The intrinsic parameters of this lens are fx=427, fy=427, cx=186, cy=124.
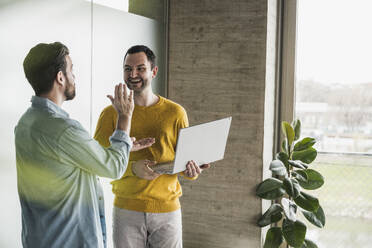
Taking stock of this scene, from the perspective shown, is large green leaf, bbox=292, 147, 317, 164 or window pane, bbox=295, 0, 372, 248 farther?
window pane, bbox=295, 0, 372, 248

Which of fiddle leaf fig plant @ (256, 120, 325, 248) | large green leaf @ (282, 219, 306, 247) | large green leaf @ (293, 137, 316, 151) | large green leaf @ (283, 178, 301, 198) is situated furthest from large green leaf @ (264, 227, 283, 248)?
large green leaf @ (293, 137, 316, 151)

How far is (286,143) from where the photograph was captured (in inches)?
122

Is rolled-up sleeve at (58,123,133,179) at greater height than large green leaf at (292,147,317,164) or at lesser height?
greater

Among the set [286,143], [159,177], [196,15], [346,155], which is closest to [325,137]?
[346,155]

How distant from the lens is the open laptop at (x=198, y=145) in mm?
1968

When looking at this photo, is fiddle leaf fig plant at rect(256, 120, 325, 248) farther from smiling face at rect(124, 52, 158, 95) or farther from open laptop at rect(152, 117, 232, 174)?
smiling face at rect(124, 52, 158, 95)

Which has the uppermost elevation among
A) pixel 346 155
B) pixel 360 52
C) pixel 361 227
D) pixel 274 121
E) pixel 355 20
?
pixel 355 20

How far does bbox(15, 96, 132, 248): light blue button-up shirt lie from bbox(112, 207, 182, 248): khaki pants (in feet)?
1.66

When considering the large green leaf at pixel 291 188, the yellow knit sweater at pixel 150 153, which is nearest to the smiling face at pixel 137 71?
the yellow knit sweater at pixel 150 153

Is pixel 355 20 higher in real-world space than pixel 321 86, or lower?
higher

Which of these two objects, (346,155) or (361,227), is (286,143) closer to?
(346,155)

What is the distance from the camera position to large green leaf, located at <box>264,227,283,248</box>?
3068 millimetres

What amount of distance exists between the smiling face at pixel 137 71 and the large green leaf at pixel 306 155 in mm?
1395

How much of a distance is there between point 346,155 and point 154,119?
6.11 ft
